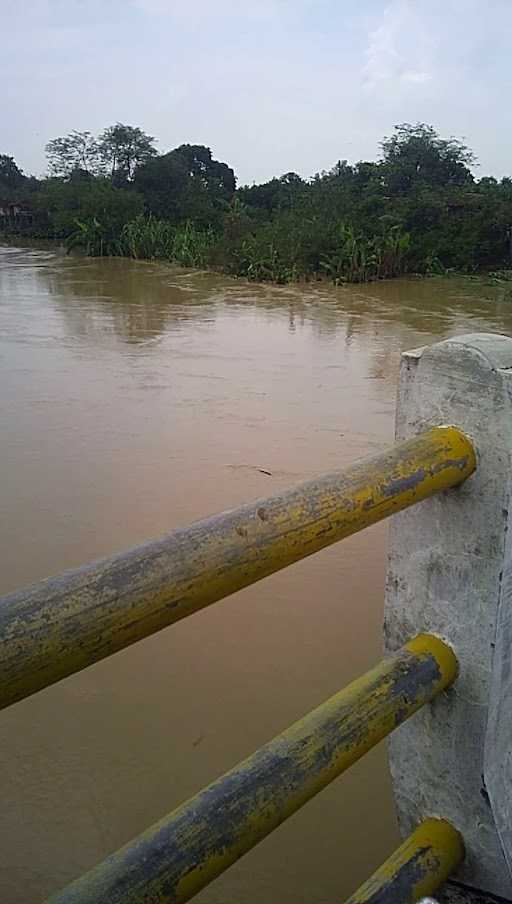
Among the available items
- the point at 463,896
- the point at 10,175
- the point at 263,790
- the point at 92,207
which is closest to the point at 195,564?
the point at 263,790

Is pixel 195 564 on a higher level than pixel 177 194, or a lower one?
lower

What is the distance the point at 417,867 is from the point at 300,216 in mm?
19280

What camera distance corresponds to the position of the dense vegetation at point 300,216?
1578 cm

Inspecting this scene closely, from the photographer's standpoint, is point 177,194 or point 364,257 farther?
point 177,194

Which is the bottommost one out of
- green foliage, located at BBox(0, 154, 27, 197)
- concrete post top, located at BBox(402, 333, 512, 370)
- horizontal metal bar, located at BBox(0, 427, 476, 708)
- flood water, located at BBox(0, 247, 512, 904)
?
flood water, located at BBox(0, 247, 512, 904)

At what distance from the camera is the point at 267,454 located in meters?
4.34

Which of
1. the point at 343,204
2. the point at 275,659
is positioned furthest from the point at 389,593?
the point at 343,204

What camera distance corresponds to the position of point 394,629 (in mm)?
1073

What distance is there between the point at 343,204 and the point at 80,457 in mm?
15581

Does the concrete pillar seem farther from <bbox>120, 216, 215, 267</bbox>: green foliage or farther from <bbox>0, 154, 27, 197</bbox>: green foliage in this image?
<bbox>0, 154, 27, 197</bbox>: green foliage

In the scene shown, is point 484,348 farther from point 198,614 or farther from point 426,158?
point 426,158

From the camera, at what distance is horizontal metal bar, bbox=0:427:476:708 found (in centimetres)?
56

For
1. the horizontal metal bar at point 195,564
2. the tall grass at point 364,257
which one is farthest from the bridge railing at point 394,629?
the tall grass at point 364,257

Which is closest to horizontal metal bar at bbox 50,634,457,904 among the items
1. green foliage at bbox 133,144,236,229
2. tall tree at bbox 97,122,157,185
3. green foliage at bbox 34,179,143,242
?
green foliage at bbox 34,179,143,242
